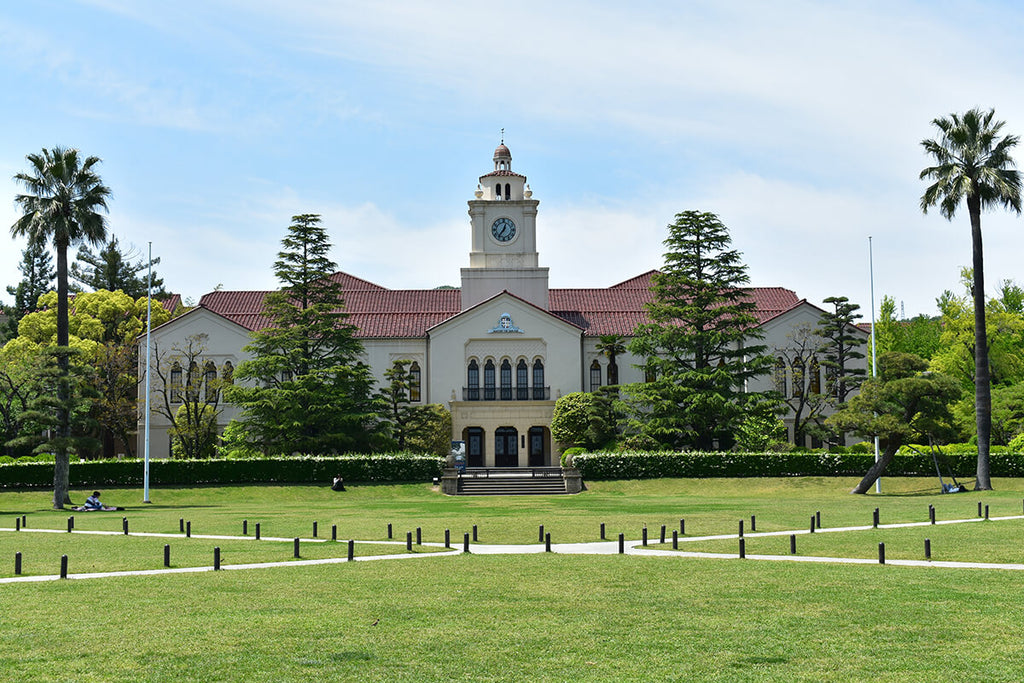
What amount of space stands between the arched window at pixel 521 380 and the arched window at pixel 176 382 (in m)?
21.9

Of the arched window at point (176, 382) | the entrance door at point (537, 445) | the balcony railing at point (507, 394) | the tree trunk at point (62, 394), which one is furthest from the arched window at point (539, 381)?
the tree trunk at point (62, 394)

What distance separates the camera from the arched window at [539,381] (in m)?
66.4

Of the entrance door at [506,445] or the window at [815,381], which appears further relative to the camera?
the window at [815,381]

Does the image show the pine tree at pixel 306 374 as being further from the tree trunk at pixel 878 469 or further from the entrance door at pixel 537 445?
the tree trunk at pixel 878 469

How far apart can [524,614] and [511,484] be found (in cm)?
3744

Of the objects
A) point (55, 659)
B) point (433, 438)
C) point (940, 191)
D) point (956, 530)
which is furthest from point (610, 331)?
point (55, 659)

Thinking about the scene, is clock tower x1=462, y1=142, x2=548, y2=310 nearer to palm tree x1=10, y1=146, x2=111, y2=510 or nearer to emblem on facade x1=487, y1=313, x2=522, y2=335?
emblem on facade x1=487, y1=313, x2=522, y2=335

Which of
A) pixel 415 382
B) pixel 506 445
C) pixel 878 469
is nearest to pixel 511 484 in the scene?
pixel 506 445

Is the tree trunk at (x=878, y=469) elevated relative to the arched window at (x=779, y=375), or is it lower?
lower

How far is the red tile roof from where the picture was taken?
230ft

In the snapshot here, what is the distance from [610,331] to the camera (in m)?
69.7

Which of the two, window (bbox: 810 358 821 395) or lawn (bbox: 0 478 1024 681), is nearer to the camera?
lawn (bbox: 0 478 1024 681)

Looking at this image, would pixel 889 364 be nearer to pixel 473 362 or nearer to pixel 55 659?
pixel 473 362

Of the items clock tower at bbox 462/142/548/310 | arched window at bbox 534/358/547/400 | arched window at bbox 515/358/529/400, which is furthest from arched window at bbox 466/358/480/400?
clock tower at bbox 462/142/548/310
